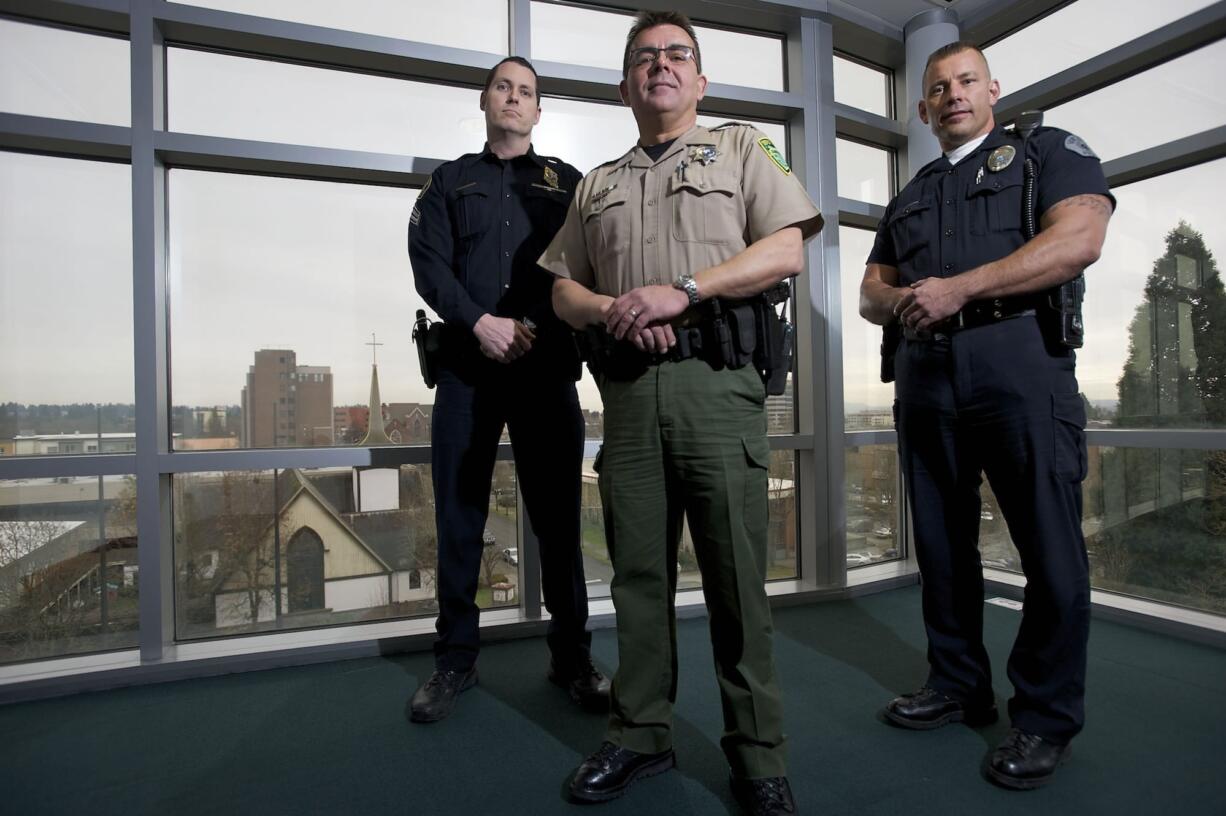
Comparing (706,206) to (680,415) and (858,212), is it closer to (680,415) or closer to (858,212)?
(680,415)

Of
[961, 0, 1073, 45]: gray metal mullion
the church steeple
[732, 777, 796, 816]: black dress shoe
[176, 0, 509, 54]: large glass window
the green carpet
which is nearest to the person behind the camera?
[732, 777, 796, 816]: black dress shoe

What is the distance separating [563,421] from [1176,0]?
2.99 meters

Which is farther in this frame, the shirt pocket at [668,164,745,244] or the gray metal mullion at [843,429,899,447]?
the gray metal mullion at [843,429,899,447]

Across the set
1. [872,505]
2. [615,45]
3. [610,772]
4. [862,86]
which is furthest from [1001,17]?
[610,772]

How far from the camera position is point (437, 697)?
1.94 meters

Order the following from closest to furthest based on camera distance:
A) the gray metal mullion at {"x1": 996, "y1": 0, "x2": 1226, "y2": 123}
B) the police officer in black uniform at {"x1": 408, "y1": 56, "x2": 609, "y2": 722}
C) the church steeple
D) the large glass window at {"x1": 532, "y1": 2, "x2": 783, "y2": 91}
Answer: the police officer in black uniform at {"x1": 408, "y1": 56, "x2": 609, "y2": 722}
the gray metal mullion at {"x1": 996, "y1": 0, "x2": 1226, "y2": 123}
the church steeple
the large glass window at {"x1": 532, "y1": 2, "x2": 783, "y2": 91}

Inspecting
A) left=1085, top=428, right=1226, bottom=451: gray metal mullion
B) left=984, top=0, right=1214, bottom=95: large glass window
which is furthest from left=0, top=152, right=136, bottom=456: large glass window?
left=984, top=0, right=1214, bottom=95: large glass window

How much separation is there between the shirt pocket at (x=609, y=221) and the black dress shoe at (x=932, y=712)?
147 cm

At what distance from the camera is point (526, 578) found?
2.65 metres

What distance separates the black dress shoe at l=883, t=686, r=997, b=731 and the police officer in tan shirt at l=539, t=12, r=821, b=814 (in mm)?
578

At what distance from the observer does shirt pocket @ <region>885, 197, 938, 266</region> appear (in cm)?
187

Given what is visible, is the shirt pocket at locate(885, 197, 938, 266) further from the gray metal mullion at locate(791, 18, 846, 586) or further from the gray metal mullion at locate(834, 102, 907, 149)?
the gray metal mullion at locate(834, 102, 907, 149)

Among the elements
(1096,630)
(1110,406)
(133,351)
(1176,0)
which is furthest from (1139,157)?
(133,351)

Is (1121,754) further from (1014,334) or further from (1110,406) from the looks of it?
(1110,406)
